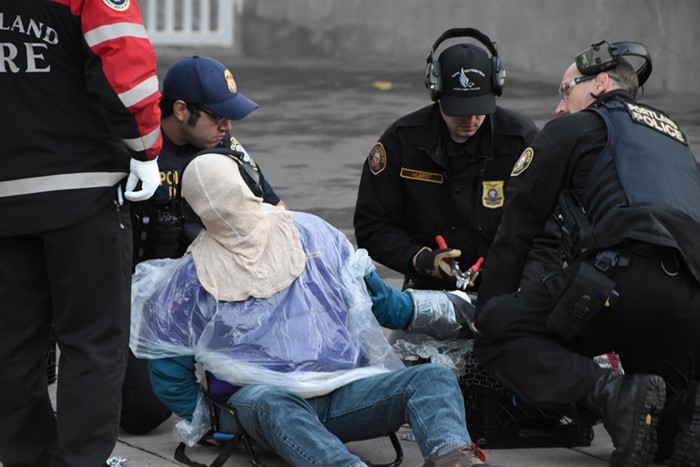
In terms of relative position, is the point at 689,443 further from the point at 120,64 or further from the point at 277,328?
the point at 120,64

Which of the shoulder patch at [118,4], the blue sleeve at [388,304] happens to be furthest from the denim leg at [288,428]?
the shoulder patch at [118,4]

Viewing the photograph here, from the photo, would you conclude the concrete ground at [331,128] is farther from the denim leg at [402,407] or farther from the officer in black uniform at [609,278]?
the officer in black uniform at [609,278]

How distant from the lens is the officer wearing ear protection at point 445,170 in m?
4.89

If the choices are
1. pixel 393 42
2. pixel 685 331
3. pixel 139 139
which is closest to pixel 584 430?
pixel 685 331

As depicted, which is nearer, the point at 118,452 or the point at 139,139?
the point at 139,139

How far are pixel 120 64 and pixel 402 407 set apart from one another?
1302 mm

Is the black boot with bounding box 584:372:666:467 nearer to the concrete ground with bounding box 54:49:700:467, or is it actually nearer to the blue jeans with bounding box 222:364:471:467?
the blue jeans with bounding box 222:364:471:467

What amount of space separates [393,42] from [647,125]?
10.8m

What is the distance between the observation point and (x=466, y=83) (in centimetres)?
488

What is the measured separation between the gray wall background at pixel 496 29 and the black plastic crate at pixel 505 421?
8.03 m

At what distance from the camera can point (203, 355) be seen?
3.91 metres

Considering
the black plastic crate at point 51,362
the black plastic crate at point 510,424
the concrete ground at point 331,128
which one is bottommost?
the concrete ground at point 331,128

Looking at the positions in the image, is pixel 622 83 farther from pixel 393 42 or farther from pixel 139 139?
pixel 393 42

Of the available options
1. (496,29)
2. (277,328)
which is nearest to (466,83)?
(277,328)
